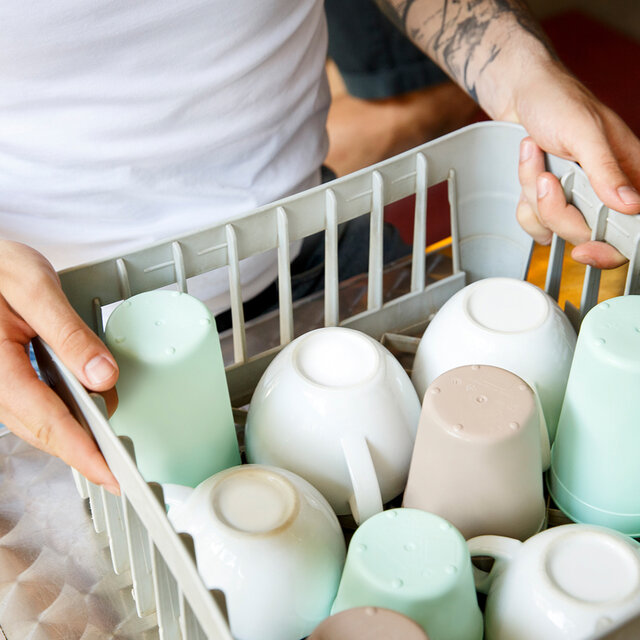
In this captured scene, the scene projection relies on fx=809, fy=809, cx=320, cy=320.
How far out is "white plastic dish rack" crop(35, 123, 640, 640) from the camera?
427mm

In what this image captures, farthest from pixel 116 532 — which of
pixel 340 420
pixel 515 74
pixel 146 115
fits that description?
pixel 515 74

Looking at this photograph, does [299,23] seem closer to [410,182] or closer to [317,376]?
[410,182]

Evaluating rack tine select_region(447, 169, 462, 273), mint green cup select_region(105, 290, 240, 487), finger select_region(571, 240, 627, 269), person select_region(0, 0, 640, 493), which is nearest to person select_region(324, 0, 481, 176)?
person select_region(0, 0, 640, 493)

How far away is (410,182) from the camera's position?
64 cm

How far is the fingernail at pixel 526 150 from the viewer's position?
0.64 meters

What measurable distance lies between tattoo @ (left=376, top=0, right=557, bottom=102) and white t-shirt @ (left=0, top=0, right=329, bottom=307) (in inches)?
6.2

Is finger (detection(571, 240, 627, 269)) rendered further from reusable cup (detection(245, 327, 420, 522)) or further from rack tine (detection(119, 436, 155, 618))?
rack tine (detection(119, 436, 155, 618))

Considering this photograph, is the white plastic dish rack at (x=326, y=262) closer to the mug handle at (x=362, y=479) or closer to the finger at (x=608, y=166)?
the finger at (x=608, y=166)

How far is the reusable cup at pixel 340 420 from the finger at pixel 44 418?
4.4 inches

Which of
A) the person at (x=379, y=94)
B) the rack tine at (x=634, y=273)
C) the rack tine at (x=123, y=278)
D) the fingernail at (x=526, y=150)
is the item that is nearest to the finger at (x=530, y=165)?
the fingernail at (x=526, y=150)

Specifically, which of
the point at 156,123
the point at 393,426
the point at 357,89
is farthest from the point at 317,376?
the point at 357,89

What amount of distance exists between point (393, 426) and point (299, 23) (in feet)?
1.39

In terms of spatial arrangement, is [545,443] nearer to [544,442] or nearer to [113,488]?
[544,442]

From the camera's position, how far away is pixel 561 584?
40cm
